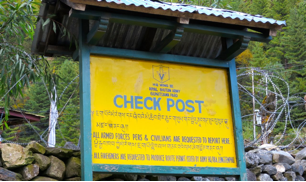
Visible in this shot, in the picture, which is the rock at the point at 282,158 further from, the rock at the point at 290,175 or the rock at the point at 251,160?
the rock at the point at 251,160

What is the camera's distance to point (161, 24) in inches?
204

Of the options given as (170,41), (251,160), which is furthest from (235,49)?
(251,160)

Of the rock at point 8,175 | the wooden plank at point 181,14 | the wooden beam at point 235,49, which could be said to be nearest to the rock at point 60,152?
the rock at point 8,175

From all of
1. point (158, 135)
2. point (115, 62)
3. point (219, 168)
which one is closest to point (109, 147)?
point (158, 135)

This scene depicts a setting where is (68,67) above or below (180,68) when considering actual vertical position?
above

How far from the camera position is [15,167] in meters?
5.09

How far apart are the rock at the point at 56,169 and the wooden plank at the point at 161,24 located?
200cm

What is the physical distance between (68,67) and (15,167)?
18.7m

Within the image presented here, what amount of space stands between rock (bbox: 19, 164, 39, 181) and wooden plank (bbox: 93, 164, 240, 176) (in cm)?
96

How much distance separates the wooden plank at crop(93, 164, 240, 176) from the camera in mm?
4730

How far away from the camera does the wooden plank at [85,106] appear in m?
4.65

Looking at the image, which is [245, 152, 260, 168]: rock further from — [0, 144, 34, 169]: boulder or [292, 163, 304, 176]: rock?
[0, 144, 34, 169]: boulder

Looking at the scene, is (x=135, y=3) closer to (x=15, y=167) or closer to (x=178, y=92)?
(x=178, y=92)

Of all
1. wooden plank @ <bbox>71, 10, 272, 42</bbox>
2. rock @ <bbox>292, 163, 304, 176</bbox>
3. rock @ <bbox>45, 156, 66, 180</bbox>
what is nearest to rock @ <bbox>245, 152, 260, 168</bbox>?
rock @ <bbox>292, 163, 304, 176</bbox>
